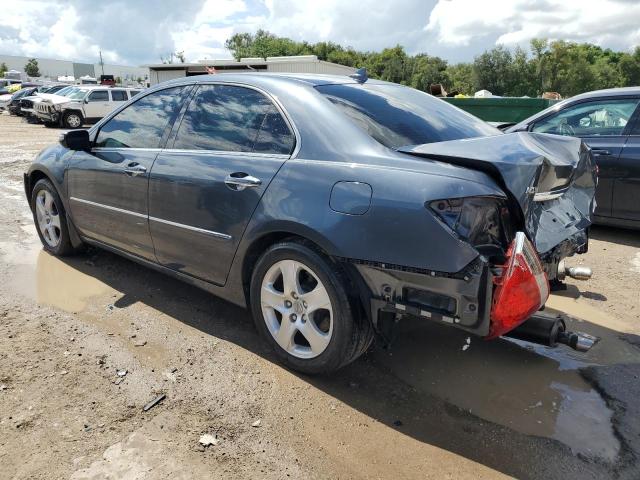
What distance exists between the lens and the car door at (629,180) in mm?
5414

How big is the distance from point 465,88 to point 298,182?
72106mm

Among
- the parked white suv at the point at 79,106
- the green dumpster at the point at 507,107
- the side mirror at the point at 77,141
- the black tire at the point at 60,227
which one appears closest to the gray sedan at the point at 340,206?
the side mirror at the point at 77,141

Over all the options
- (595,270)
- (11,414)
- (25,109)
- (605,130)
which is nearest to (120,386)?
(11,414)

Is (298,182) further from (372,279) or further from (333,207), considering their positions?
(372,279)

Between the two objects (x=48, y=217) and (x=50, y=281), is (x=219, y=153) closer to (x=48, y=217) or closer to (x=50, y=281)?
(x=50, y=281)

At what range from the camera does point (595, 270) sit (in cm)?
486

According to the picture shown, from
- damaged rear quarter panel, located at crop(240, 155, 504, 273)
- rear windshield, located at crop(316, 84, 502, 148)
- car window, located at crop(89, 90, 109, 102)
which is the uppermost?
car window, located at crop(89, 90, 109, 102)

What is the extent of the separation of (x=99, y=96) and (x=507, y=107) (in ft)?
60.7

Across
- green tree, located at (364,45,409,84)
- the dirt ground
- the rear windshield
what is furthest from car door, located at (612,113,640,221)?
green tree, located at (364,45,409,84)

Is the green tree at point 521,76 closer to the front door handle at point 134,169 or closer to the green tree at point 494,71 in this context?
the green tree at point 494,71

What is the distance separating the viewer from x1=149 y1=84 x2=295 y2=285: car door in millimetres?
2984

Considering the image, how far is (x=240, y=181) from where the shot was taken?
2.98m

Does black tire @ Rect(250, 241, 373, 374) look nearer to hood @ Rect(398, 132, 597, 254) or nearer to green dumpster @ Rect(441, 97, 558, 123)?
hood @ Rect(398, 132, 597, 254)

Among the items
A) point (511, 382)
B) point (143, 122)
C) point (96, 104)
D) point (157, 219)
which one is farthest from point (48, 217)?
point (96, 104)
